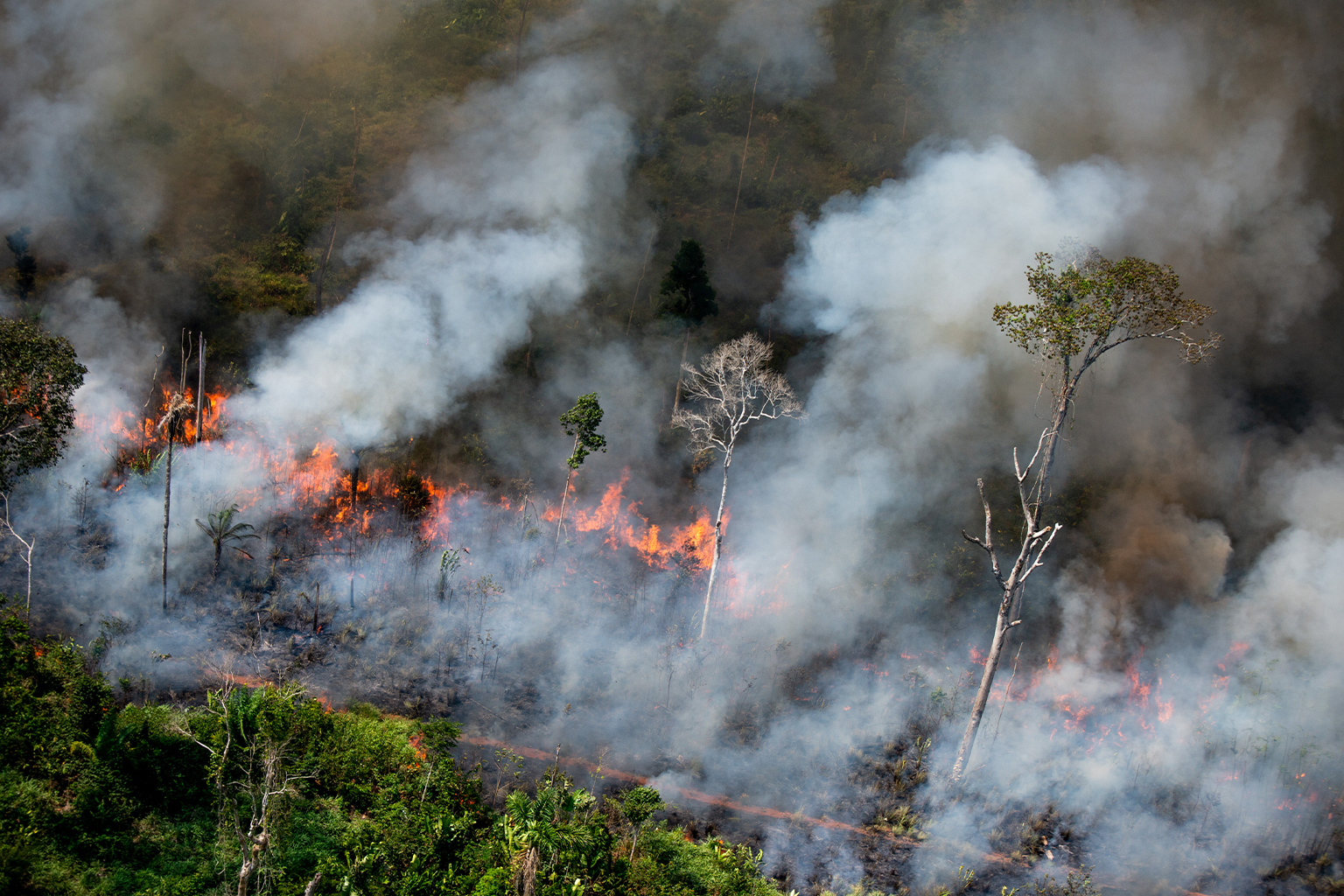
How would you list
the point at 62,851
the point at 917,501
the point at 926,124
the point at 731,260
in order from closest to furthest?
the point at 62,851, the point at 917,501, the point at 731,260, the point at 926,124

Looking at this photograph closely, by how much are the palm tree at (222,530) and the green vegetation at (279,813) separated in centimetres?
555

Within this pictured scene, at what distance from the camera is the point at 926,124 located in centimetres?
4084

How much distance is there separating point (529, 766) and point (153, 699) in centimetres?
893

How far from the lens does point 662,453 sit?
30.8m

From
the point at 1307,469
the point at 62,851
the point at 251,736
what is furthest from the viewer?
the point at 1307,469

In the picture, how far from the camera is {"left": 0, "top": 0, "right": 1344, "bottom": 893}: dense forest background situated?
18.9 metres

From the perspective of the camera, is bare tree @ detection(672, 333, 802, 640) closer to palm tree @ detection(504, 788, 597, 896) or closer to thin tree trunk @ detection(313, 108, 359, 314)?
palm tree @ detection(504, 788, 597, 896)

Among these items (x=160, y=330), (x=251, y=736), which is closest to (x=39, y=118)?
(x=160, y=330)

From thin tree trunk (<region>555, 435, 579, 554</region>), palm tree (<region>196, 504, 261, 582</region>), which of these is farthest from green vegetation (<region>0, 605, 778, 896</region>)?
thin tree trunk (<region>555, 435, 579, 554</region>)

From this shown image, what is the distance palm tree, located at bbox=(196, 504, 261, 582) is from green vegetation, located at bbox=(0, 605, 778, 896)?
18.2 feet

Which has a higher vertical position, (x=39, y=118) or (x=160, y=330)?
(x=39, y=118)

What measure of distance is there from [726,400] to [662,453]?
18.9ft

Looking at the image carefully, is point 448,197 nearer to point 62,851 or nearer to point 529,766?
point 529,766

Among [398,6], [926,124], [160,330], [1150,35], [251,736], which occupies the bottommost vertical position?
[251,736]
